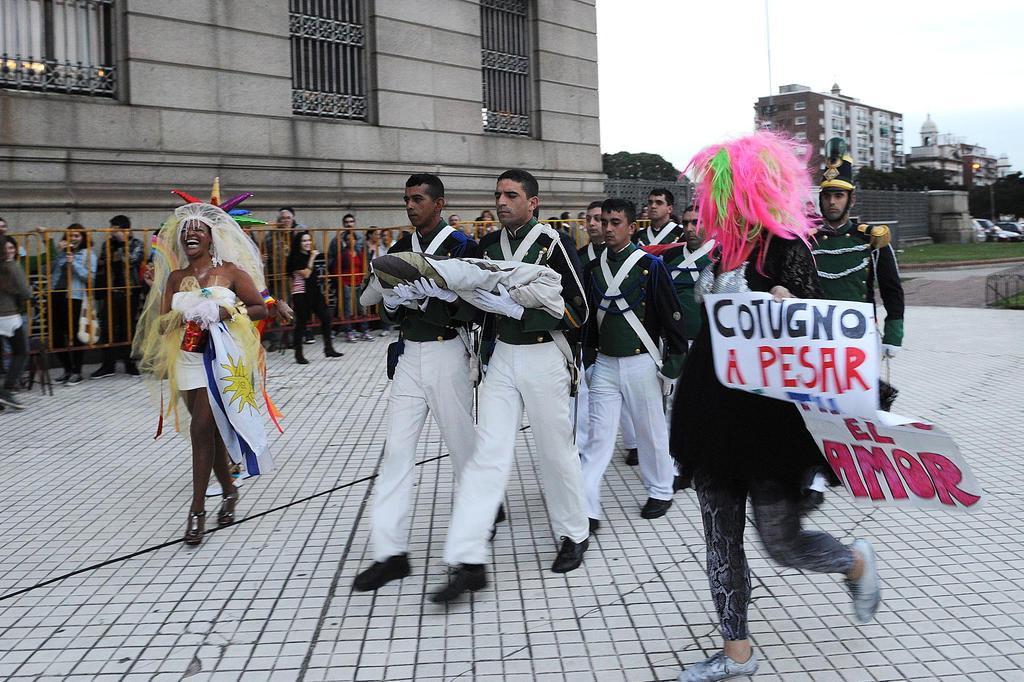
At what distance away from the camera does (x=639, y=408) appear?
581 centimetres

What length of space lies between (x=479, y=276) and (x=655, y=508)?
2.07 metres

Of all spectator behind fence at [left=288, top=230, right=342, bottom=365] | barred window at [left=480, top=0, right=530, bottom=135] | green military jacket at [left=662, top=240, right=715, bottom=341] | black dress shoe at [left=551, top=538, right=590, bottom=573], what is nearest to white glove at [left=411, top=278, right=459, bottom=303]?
black dress shoe at [left=551, top=538, right=590, bottom=573]

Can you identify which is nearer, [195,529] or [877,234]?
[195,529]

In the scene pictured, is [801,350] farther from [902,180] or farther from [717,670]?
[902,180]

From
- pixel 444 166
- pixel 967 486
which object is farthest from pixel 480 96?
pixel 967 486

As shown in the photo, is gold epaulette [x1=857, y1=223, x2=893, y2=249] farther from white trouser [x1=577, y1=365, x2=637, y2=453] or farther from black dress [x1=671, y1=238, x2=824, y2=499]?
black dress [x1=671, y1=238, x2=824, y2=499]

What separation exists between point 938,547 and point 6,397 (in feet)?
28.1

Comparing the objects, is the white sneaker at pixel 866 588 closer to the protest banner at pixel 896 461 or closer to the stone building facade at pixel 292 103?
the protest banner at pixel 896 461

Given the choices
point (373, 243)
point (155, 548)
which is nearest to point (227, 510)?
point (155, 548)

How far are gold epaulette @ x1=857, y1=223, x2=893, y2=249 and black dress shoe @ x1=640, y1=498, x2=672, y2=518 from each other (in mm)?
2120

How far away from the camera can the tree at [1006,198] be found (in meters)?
Result: 78.4

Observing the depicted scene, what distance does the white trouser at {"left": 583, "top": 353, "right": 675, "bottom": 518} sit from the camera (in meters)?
5.77

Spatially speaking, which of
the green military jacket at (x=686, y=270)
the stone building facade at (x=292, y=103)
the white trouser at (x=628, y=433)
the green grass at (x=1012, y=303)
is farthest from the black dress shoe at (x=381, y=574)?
the green grass at (x=1012, y=303)

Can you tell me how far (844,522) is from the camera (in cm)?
545
